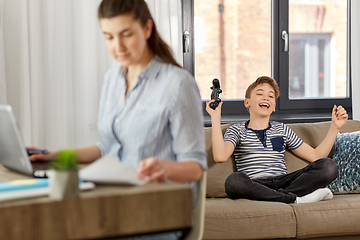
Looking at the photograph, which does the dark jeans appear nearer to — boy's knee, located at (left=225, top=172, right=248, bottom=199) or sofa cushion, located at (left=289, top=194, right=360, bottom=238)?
boy's knee, located at (left=225, top=172, right=248, bottom=199)

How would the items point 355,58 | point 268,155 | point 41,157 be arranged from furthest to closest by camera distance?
point 355,58 < point 268,155 < point 41,157

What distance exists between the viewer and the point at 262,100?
2365 mm

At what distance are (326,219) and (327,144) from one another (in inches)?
22.3

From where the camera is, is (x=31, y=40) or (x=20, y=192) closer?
(x=20, y=192)

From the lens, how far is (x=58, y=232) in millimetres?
726

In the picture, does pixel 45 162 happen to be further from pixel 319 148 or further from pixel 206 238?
pixel 319 148

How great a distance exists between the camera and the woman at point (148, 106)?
105 cm

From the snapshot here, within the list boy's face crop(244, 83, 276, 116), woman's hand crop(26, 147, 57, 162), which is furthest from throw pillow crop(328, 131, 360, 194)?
woman's hand crop(26, 147, 57, 162)

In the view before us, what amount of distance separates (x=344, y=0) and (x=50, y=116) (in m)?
2.42

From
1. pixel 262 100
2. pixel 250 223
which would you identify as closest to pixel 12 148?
pixel 250 223

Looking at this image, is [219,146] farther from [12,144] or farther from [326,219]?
[12,144]

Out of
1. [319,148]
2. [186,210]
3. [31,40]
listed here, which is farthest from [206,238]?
[31,40]

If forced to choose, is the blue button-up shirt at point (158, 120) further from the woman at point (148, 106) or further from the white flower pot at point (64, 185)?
the white flower pot at point (64, 185)

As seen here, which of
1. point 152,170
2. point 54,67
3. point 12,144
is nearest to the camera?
point 152,170
